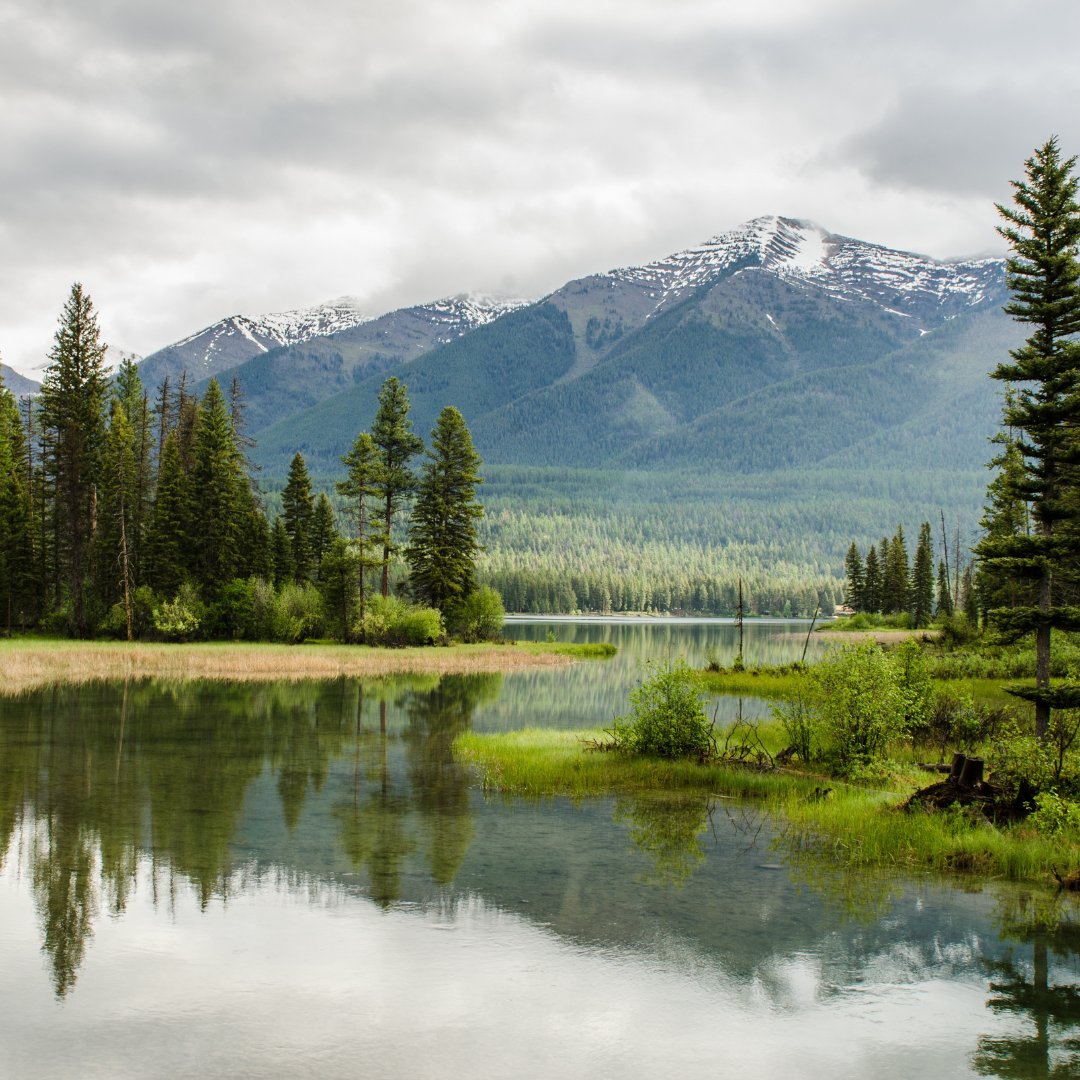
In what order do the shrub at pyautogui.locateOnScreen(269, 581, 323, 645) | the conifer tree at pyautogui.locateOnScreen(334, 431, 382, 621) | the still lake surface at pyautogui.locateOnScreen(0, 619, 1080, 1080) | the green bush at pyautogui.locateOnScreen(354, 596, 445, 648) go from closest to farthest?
the still lake surface at pyautogui.locateOnScreen(0, 619, 1080, 1080), the green bush at pyautogui.locateOnScreen(354, 596, 445, 648), the conifer tree at pyautogui.locateOnScreen(334, 431, 382, 621), the shrub at pyautogui.locateOnScreen(269, 581, 323, 645)

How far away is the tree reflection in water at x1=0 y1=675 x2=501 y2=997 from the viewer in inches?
555

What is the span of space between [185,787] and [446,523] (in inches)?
2080

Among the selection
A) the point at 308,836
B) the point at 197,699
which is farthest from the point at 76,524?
the point at 308,836

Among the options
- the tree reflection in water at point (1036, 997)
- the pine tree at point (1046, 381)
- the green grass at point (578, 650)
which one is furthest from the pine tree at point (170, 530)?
the tree reflection in water at point (1036, 997)

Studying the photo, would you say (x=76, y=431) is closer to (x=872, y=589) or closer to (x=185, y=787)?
(x=185, y=787)

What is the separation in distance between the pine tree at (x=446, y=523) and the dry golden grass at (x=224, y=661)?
8827 millimetres

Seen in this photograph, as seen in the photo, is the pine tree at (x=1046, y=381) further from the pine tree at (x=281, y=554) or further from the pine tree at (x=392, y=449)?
the pine tree at (x=281, y=554)

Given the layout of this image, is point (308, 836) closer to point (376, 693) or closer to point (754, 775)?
point (754, 775)

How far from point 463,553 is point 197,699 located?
3696 cm

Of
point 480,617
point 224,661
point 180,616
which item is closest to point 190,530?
point 180,616

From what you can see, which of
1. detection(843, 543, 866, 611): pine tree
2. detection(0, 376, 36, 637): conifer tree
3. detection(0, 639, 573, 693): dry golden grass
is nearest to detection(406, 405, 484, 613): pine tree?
detection(0, 639, 573, 693): dry golden grass

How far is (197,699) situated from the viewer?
3869 cm

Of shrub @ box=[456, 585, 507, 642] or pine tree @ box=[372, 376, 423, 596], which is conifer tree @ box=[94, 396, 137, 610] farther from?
shrub @ box=[456, 585, 507, 642]

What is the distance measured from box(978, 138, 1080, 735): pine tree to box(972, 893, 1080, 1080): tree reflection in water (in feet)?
34.6
